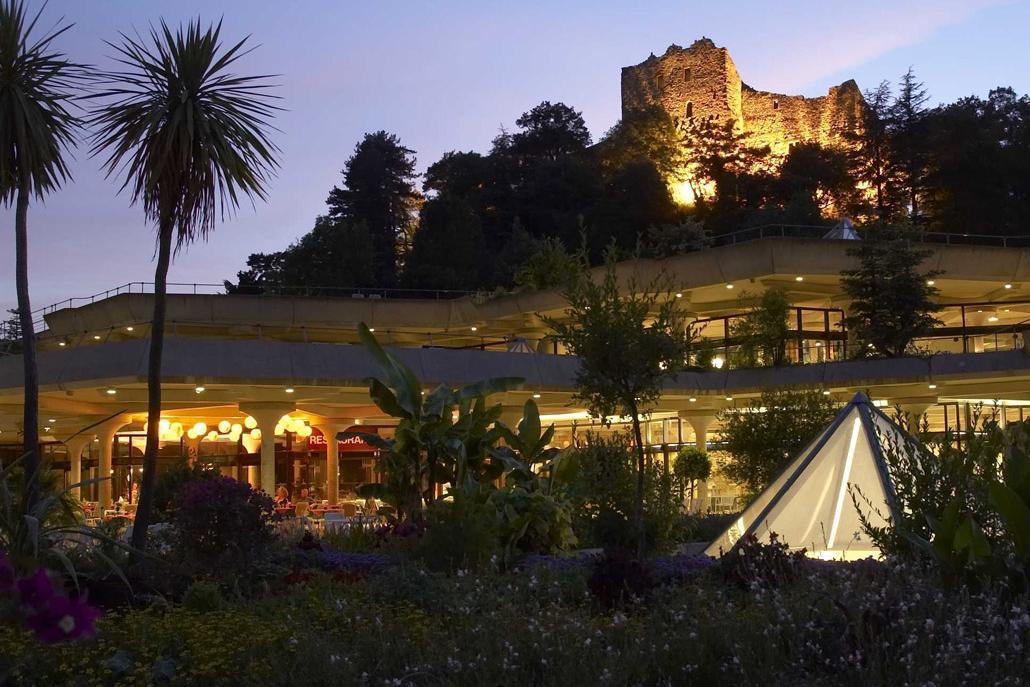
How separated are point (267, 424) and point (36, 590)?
22591 mm

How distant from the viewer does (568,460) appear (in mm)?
15883

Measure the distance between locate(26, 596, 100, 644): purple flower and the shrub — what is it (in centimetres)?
904

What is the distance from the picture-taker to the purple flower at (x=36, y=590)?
2689 mm

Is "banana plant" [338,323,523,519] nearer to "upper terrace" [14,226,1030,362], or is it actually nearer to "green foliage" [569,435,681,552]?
"green foliage" [569,435,681,552]

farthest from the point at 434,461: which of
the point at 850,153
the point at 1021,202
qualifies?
the point at 850,153

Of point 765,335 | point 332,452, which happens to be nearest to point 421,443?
point 332,452

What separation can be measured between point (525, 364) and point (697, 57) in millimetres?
54411

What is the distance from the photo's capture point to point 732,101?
75.2 metres

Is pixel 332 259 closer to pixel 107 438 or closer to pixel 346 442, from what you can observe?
pixel 346 442

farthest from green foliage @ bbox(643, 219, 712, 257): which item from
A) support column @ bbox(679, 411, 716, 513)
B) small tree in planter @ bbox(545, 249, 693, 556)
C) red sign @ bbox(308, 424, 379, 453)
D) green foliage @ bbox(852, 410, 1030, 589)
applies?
green foliage @ bbox(852, 410, 1030, 589)

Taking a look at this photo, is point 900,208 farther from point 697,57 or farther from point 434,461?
point 434,461

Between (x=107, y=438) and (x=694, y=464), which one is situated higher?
(x=107, y=438)

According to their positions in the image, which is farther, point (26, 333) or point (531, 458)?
point (531, 458)

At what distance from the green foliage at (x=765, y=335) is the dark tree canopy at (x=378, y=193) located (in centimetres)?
3713
